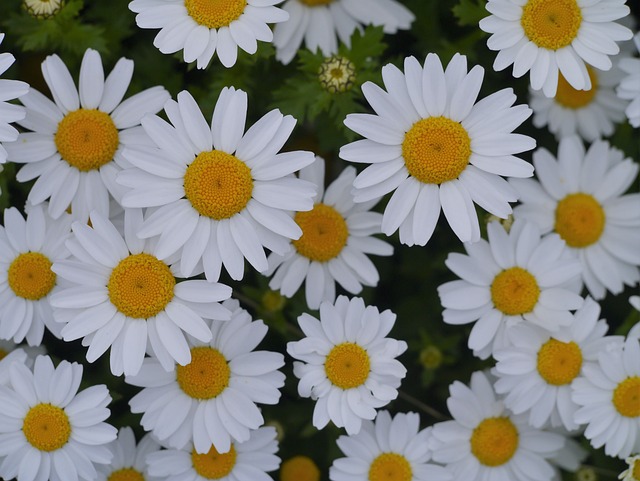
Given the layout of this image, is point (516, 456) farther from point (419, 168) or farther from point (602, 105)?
point (602, 105)

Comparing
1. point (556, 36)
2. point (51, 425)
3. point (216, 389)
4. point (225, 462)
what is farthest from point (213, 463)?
point (556, 36)

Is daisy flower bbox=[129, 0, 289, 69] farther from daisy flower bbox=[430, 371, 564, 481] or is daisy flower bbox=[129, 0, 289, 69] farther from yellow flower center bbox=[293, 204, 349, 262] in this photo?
daisy flower bbox=[430, 371, 564, 481]

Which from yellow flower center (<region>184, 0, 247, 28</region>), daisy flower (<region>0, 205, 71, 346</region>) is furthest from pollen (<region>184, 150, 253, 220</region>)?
daisy flower (<region>0, 205, 71, 346</region>)

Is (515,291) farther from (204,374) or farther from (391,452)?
(204,374)

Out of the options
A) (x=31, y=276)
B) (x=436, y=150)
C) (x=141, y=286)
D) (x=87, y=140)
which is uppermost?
(x=436, y=150)

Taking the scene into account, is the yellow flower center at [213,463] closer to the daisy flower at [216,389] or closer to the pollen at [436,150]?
the daisy flower at [216,389]

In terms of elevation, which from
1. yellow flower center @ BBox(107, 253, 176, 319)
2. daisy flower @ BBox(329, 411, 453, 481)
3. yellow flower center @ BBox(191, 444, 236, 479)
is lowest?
yellow flower center @ BBox(191, 444, 236, 479)

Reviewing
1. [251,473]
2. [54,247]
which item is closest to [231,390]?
[251,473]
